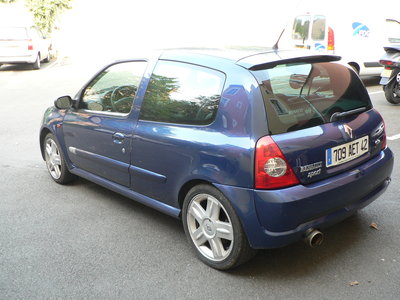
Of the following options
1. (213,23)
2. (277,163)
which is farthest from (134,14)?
(277,163)

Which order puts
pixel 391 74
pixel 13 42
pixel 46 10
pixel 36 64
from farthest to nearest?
pixel 46 10, pixel 36 64, pixel 13 42, pixel 391 74

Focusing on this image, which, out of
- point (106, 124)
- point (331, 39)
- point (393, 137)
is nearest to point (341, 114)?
point (106, 124)

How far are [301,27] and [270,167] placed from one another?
9.59 m

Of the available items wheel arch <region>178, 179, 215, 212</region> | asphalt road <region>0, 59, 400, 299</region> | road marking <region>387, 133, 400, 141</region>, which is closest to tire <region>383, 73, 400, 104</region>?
road marking <region>387, 133, 400, 141</region>

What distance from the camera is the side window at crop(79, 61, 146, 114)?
163 inches

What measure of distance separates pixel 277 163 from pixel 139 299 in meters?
1.22

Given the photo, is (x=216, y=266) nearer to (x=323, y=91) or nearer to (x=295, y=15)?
(x=323, y=91)

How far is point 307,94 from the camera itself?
3.40 m

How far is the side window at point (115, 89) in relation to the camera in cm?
415

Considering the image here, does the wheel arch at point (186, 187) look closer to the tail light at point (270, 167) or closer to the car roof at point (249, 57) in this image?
the tail light at point (270, 167)

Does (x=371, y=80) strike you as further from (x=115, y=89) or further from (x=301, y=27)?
(x=115, y=89)

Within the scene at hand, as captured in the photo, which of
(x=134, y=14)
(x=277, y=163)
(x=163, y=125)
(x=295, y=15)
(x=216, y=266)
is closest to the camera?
(x=277, y=163)

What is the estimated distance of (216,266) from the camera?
11.2 ft

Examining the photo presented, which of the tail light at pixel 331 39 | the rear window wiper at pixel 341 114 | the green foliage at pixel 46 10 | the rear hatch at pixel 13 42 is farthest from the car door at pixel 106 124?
the green foliage at pixel 46 10
